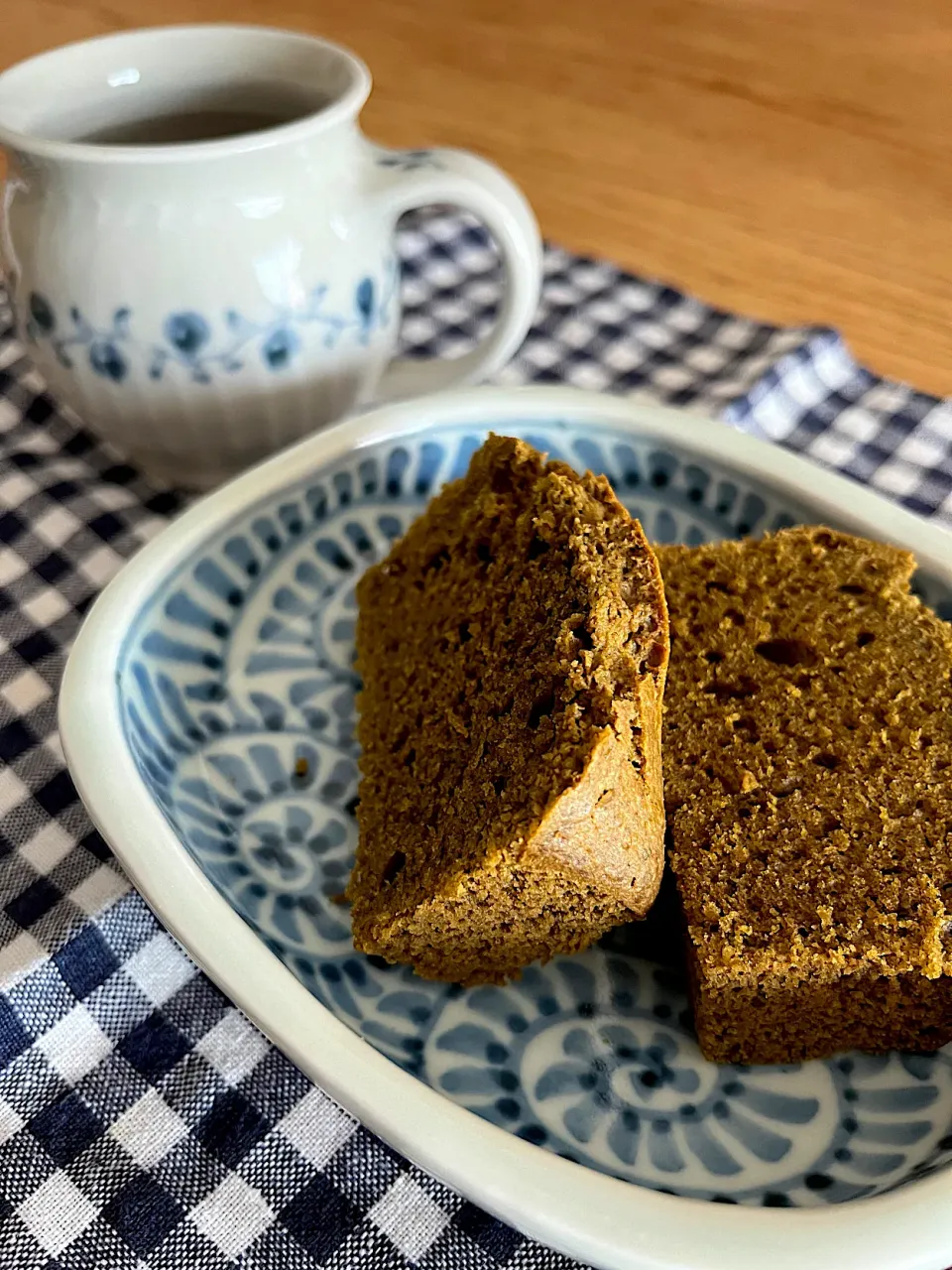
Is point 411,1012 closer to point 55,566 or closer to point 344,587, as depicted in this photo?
point 344,587

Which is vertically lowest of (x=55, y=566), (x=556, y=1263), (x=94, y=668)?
(x=556, y=1263)

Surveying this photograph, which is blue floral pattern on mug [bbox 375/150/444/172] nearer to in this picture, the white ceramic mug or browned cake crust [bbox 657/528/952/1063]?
the white ceramic mug

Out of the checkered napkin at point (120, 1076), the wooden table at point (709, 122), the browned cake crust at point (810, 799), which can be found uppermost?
the wooden table at point (709, 122)

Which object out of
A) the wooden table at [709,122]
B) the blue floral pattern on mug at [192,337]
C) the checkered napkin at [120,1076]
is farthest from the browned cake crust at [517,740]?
the wooden table at [709,122]

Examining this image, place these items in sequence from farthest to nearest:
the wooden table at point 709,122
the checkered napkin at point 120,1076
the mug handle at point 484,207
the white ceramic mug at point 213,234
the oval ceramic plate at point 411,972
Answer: the wooden table at point 709,122
the mug handle at point 484,207
the white ceramic mug at point 213,234
the checkered napkin at point 120,1076
the oval ceramic plate at point 411,972

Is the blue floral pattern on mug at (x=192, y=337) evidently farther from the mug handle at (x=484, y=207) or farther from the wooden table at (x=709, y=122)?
the wooden table at (x=709, y=122)

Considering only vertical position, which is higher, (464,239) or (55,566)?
(464,239)

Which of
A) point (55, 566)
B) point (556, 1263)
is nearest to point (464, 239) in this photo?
point (55, 566)

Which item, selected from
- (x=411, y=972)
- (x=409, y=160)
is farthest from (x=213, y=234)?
(x=411, y=972)
